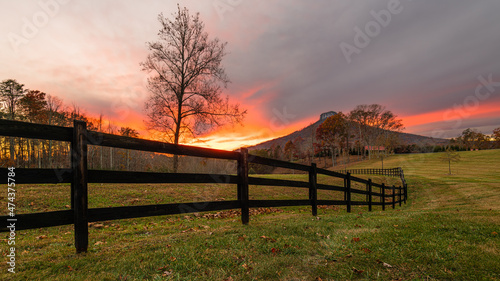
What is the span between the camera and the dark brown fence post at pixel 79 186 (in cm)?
306

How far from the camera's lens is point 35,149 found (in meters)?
28.8

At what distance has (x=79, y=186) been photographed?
3.06 meters

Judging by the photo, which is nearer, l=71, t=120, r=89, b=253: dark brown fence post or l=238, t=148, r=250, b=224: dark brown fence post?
l=71, t=120, r=89, b=253: dark brown fence post

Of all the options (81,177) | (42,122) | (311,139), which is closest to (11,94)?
(42,122)

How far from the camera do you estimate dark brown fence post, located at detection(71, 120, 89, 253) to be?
10.1ft

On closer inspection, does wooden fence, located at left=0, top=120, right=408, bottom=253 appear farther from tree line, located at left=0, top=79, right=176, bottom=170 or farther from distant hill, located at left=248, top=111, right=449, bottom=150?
distant hill, located at left=248, top=111, right=449, bottom=150

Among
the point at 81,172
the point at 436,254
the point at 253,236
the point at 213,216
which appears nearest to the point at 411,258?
the point at 436,254

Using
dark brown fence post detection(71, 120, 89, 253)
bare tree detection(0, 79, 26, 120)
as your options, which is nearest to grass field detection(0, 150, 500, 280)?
dark brown fence post detection(71, 120, 89, 253)

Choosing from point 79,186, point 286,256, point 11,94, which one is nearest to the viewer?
point 79,186

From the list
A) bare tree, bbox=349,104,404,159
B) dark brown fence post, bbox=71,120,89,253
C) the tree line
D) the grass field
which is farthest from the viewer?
bare tree, bbox=349,104,404,159

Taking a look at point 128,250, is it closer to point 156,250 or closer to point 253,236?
point 156,250

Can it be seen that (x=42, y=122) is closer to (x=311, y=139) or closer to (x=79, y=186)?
(x=79, y=186)

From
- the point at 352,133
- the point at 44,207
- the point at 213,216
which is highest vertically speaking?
the point at 352,133

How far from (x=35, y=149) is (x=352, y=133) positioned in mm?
70395
